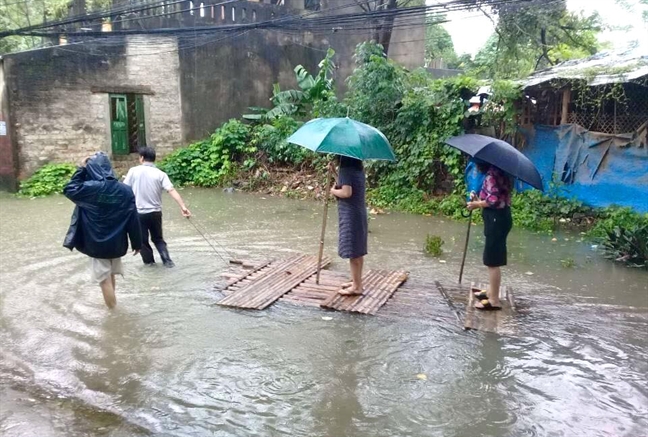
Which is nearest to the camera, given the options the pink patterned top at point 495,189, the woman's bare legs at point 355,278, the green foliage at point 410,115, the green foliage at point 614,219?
the pink patterned top at point 495,189

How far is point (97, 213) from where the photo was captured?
17.1 ft

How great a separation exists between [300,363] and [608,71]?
8203 mm

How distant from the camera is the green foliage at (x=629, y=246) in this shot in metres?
7.48

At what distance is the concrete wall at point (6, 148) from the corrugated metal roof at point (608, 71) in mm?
11973

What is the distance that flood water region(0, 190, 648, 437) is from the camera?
359 cm

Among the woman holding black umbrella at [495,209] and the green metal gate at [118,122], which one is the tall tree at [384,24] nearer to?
the green metal gate at [118,122]

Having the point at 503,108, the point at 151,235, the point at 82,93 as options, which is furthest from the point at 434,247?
the point at 82,93

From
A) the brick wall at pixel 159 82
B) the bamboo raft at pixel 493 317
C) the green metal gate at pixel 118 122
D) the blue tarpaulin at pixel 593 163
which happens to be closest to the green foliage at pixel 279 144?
the brick wall at pixel 159 82

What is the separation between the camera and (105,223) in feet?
17.2

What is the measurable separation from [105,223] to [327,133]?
2271mm

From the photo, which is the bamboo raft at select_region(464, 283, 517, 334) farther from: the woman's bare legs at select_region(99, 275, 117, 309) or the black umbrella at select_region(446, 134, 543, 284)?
the woman's bare legs at select_region(99, 275, 117, 309)

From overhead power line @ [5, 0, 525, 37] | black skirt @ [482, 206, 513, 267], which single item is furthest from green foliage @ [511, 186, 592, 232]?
black skirt @ [482, 206, 513, 267]

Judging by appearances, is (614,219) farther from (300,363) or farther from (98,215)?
(98,215)

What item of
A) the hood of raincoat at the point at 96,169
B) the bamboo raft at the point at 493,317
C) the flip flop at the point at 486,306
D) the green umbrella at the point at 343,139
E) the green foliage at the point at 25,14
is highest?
the green foliage at the point at 25,14
